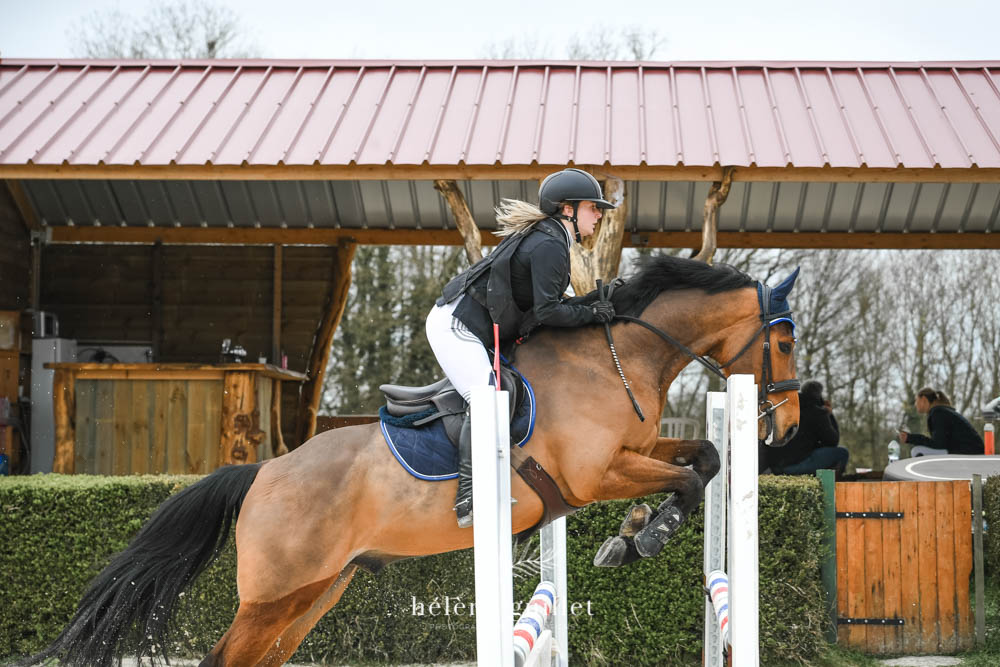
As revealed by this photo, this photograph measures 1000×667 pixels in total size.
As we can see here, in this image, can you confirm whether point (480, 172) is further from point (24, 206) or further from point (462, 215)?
point (24, 206)

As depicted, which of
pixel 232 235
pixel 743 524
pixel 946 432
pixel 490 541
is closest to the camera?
pixel 490 541

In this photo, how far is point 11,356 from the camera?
31.9 ft

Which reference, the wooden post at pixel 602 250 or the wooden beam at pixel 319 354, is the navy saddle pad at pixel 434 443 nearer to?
the wooden post at pixel 602 250

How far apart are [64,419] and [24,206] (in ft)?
9.78

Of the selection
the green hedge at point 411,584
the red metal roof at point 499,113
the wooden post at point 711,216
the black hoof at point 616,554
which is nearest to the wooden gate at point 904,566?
the green hedge at point 411,584

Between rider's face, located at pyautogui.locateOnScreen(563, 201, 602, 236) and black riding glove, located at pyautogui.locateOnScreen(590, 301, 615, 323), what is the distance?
0.93 feet

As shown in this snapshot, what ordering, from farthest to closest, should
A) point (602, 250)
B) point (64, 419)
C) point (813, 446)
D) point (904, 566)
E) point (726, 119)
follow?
point (64, 419) → point (813, 446) → point (726, 119) → point (602, 250) → point (904, 566)

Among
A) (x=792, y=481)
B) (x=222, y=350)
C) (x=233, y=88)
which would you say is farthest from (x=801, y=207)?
(x=222, y=350)

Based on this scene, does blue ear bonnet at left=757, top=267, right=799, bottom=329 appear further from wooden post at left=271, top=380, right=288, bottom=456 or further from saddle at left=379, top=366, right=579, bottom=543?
wooden post at left=271, top=380, right=288, bottom=456

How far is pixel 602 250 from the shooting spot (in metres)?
6.76

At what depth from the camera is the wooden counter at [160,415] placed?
27.8 ft

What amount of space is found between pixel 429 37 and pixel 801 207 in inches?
671

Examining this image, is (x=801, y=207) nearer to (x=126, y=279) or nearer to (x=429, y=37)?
(x=126, y=279)

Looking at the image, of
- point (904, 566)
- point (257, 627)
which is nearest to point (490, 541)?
point (257, 627)
